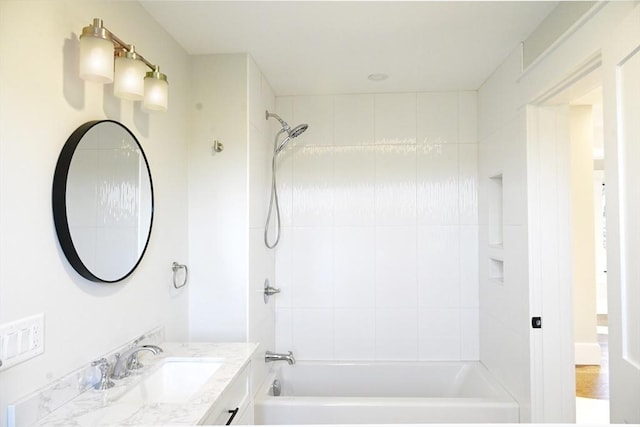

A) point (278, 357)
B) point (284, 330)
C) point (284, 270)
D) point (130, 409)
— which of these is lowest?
point (278, 357)

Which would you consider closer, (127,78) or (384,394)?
(127,78)

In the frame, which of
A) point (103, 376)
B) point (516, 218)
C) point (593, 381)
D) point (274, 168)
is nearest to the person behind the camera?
point (103, 376)

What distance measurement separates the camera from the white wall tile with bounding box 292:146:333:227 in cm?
297

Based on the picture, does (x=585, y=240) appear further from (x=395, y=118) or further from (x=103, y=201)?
(x=103, y=201)

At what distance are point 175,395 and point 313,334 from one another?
1.49 metres

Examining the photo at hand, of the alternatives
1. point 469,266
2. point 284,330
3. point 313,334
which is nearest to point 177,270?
point 284,330

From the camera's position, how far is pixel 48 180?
47.7 inches

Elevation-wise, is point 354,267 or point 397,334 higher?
point 354,267

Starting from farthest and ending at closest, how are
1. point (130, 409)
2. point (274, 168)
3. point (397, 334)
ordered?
point (397, 334) → point (274, 168) → point (130, 409)

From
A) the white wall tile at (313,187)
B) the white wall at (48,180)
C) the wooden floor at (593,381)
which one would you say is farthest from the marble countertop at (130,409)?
the wooden floor at (593,381)

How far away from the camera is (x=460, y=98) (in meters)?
2.92

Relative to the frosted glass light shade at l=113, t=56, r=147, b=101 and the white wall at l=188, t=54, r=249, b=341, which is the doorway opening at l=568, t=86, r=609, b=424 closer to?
the white wall at l=188, t=54, r=249, b=341

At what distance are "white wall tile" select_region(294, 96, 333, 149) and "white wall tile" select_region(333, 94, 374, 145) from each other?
2.1 inches

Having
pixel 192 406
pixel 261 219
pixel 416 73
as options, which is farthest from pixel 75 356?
pixel 416 73
